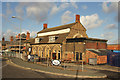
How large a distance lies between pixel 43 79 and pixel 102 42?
27381mm

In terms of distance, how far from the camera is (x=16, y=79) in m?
14.8

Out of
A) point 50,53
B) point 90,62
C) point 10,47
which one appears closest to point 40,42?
point 50,53

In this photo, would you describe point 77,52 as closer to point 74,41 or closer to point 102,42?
point 74,41

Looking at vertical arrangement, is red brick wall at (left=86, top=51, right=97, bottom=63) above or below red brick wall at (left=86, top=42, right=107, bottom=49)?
below

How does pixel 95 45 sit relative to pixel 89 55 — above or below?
above

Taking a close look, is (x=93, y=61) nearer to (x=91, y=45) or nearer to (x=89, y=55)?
(x=89, y=55)

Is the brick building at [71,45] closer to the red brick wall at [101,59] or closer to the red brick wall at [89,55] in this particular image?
the red brick wall at [89,55]

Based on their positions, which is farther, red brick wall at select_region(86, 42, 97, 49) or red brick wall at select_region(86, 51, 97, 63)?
red brick wall at select_region(86, 42, 97, 49)

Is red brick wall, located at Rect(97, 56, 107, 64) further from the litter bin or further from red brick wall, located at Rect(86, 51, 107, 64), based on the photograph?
the litter bin

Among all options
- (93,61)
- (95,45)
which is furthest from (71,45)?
(93,61)

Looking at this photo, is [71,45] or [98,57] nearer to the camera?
[98,57]

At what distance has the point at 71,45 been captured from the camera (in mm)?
36281

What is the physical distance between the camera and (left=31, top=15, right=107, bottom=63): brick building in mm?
32875

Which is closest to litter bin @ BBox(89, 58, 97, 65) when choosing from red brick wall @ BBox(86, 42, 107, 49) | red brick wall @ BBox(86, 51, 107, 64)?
red brick wall @ BBox(86, 51, 107, 64)
